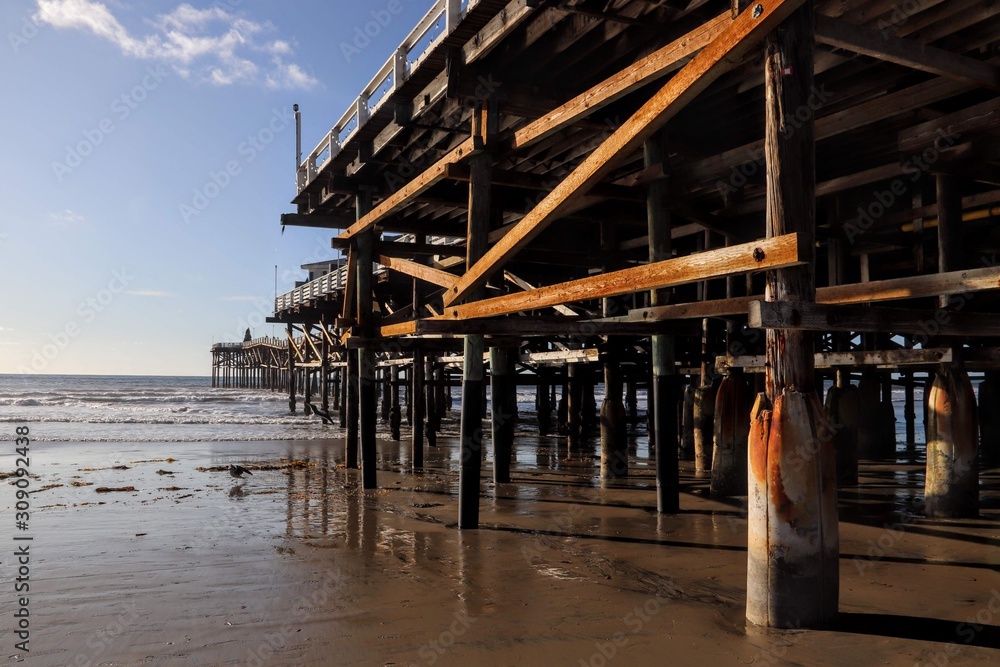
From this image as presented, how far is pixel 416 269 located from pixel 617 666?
6.20 m

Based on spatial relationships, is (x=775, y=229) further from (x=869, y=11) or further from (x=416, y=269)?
(x=416, y=269)

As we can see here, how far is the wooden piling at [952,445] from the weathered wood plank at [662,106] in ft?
15.9

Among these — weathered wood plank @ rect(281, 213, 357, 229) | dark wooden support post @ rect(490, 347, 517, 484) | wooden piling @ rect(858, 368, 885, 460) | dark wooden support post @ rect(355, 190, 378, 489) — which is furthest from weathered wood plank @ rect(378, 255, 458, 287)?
wooden piling @ rect(858, 368, 885, 460)

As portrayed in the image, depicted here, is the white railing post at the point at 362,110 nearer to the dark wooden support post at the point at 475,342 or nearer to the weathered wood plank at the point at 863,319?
the dark wooden support post at the point at 475,342

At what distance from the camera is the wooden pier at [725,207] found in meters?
4.41

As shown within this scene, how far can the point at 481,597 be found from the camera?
5.48 metres

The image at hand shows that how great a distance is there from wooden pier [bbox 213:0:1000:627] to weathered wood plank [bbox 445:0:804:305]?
0.06 ft

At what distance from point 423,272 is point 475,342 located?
1433 mm

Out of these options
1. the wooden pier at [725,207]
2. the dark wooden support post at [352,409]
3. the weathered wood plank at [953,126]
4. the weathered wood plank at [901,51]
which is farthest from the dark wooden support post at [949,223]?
the dark wooden support post at [352,409]

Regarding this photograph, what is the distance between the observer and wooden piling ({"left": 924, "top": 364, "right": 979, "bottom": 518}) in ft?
25.0

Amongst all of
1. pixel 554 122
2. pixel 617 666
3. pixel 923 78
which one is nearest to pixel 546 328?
pixel 554 122

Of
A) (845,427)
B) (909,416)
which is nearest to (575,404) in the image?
(845,427)

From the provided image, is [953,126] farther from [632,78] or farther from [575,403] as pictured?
[575,403]

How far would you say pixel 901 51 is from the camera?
15.7 feet
